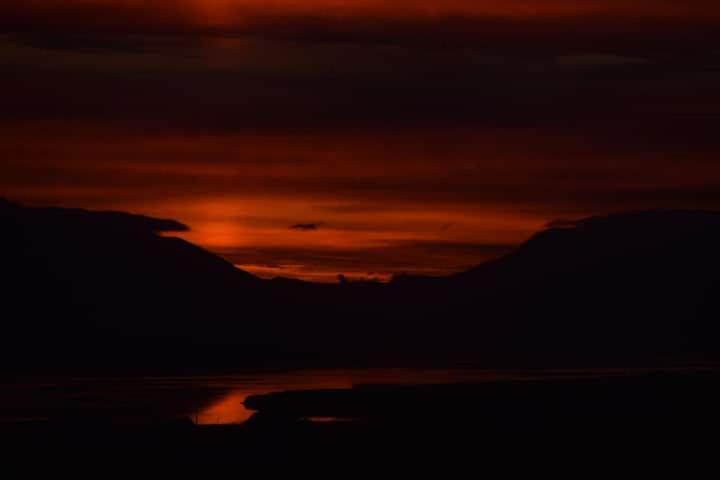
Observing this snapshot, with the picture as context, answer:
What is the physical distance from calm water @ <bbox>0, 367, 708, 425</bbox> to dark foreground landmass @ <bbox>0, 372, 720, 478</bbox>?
716 cm

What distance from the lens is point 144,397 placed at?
99125 mm

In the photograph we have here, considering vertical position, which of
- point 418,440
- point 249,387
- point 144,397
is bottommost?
point 418,440

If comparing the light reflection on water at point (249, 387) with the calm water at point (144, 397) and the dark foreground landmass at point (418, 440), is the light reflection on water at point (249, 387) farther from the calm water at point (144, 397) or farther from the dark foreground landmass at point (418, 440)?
the dark foreground landmass at point (418, 440)

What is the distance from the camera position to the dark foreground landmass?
144 ft

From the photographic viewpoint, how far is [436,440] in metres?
51.2

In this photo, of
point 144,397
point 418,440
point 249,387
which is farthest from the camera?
point 249,387

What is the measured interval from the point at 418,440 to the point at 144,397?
50.4 metres

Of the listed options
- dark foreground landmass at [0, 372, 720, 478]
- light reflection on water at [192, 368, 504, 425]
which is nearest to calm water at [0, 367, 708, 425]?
light reflection on water at [192, 368, 504, 425]

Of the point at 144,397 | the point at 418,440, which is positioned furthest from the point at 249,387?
the point at 418,440

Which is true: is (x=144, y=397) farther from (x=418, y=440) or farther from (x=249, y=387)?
(x=418, y=440)

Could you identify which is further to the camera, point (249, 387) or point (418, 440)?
point (249, 387)

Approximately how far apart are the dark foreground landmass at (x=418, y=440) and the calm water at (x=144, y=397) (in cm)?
716

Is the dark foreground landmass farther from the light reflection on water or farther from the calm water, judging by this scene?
the calm water

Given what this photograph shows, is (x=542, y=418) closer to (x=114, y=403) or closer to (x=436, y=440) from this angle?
(x=436, y=440)
